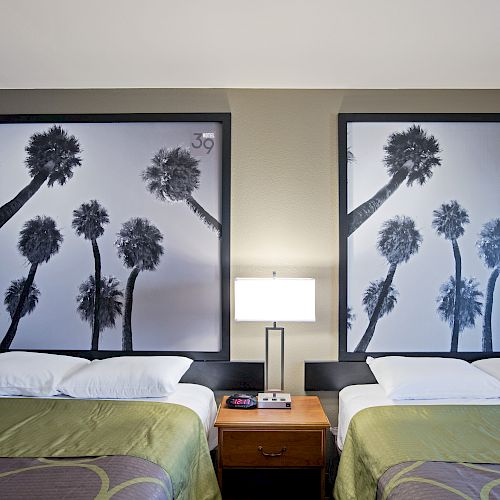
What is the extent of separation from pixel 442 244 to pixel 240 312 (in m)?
1.05

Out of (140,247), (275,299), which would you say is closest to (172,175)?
(140,247)

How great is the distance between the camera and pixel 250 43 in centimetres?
237

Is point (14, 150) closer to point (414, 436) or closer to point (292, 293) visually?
point (292, 293)

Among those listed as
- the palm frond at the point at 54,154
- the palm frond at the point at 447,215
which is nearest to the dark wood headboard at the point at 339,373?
the palm frond at the point at 447,215

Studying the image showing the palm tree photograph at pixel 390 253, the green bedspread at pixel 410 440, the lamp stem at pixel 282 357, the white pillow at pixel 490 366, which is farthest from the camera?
the palm tree photograph at pixel 390 253

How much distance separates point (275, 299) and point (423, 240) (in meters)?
0.82

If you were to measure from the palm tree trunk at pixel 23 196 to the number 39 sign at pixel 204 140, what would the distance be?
0.76m

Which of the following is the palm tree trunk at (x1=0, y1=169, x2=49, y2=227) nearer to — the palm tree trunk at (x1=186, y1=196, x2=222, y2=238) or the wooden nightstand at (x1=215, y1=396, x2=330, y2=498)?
the palm tree trunk at (x1=186, y1=196, x2=222, y2=238)

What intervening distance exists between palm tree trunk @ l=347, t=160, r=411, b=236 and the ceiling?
0.44 m

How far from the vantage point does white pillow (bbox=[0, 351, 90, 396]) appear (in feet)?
8.09

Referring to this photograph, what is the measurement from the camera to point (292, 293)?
2.59 metres

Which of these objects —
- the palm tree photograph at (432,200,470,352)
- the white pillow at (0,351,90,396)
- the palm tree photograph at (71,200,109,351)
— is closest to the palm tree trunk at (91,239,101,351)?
the palm tree photograph at (71,200,109,351)

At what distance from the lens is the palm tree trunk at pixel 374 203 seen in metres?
2.85

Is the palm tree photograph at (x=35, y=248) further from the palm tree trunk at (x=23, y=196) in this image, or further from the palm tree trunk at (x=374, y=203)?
the palm tree trunk at (x=374, y=203)
